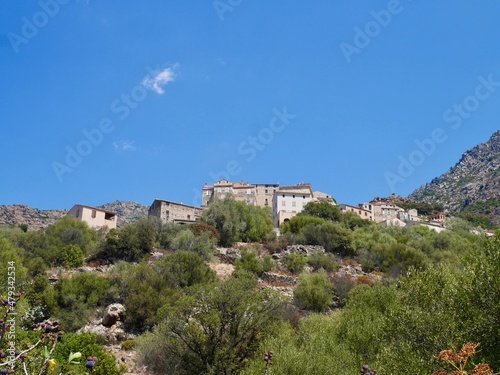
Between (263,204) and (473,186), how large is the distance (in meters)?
92.8

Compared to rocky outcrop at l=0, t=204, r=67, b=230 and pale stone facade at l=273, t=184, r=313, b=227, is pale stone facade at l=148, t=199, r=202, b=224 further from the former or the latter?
rocky outcrop at l=0, t=204, r=67, b=230

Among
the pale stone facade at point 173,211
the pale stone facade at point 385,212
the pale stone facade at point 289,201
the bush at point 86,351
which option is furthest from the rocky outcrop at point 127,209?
the bush at point 86,351

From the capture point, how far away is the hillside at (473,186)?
128375 mm

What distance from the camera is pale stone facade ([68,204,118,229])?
61.4 m

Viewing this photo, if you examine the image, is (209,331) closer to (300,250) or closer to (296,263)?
(296,263)

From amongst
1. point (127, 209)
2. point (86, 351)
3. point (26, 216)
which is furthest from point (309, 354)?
point (127, 209)

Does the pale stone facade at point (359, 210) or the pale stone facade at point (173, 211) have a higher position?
the pale stone facade at point (359, 210)

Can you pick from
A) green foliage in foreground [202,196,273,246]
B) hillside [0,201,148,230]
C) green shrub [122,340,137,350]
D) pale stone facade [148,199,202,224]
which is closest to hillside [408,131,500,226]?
green foliage in foreground [202,196,273,246]

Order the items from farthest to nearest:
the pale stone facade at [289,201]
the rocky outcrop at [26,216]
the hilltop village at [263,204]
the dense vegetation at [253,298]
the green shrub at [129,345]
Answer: the rocky outcrop at [26,216] → the pale stone facade at [289,201] → the hilltop village at [263,204] → the green shrub at [129,345] → the dense vegetation at [253,298]

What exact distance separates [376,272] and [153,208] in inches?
1755

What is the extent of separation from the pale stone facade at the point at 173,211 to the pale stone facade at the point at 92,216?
12.2 m

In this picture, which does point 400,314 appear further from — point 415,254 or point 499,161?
point 499,161

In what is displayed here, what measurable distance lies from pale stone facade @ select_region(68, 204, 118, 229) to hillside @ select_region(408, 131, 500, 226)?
93673mm

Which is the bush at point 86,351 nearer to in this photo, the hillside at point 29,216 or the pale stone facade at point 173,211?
the pale stone facade at point 173,211
